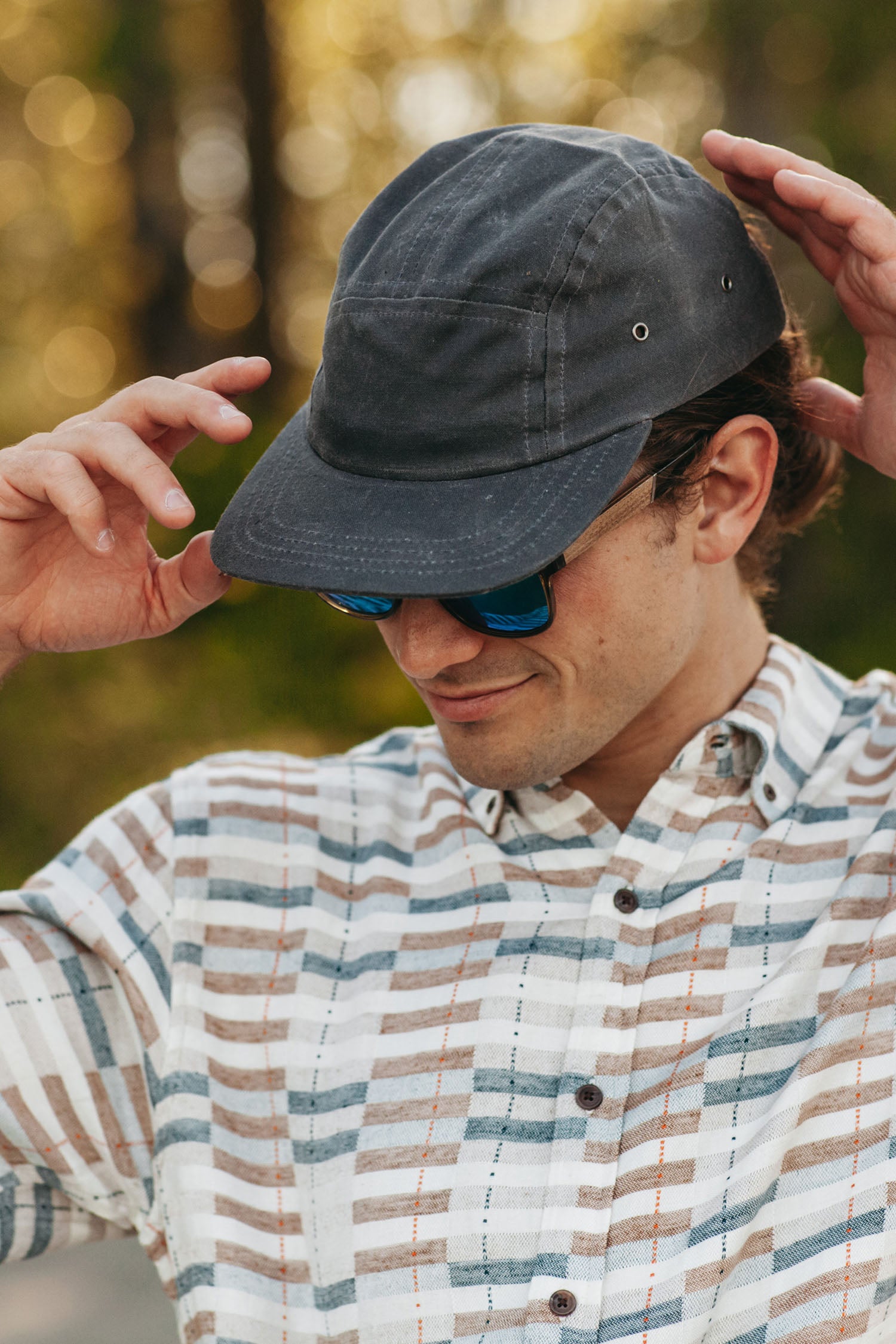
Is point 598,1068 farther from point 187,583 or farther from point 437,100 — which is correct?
point 437,100

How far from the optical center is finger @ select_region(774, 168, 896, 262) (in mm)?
1871

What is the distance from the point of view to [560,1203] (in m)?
1.71

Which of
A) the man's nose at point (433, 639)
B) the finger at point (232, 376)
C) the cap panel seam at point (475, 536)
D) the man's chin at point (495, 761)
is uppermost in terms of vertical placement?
the finger at point (232, 376)

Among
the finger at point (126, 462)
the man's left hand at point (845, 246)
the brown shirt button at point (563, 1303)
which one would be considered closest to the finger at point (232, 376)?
the finger at point (126, 462)

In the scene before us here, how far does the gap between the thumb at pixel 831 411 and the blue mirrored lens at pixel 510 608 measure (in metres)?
0.72

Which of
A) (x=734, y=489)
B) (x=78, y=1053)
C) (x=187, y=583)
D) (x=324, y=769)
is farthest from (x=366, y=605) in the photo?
(x=78, y=1053)

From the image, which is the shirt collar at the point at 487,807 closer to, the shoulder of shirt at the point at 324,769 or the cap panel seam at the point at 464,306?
the shoulder of shirt at the point at 324,769

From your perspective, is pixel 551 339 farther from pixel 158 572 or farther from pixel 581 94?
pixel 581 94

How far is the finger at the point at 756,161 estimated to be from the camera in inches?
75.6

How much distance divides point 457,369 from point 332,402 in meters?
0.21

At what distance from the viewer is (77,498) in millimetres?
1767

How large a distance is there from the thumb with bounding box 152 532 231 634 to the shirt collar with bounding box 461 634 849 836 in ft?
1.78

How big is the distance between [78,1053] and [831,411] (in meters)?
1.62

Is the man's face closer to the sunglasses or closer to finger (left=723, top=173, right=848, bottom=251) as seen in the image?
the sunglasses
